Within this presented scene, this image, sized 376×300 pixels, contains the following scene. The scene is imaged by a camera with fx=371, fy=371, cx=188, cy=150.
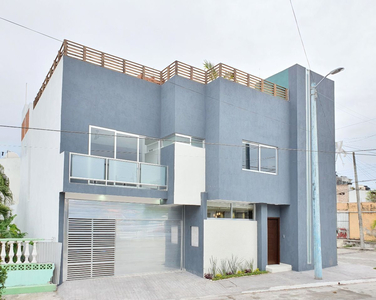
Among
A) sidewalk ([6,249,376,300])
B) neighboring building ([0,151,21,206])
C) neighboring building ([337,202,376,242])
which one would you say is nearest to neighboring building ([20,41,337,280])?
sidewalk ([6,249,376,300])

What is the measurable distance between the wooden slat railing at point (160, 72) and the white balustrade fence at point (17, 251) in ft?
20.7

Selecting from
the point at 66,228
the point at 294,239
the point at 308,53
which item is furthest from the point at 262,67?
the point at 66,228

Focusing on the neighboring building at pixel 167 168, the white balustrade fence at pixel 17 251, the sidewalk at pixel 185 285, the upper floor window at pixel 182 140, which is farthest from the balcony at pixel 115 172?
the sidewalk at pixel 185 285

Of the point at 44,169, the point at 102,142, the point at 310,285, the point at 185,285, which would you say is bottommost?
the point at 310,285

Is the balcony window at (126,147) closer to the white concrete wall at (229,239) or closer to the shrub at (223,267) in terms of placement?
the white concrete wall at (229,239)

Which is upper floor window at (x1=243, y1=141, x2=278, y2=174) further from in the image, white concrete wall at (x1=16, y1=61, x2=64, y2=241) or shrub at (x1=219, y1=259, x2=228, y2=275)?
white concrete wall at (x1=16, y1=61, x2=64, y2=241)

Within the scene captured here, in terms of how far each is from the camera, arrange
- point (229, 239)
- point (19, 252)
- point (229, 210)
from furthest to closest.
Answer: point (229, 210)
point (229, 239)
point (19, 252)

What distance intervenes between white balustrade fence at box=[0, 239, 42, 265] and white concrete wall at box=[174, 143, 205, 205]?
4.94 metres

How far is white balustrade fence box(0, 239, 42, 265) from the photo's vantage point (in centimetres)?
1059

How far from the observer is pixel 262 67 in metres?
19.7

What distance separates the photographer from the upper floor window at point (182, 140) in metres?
14.2

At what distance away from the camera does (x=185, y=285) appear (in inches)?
486

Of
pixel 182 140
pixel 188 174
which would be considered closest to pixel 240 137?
pixel 182 140

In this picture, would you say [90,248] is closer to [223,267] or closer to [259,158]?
[223,267]
